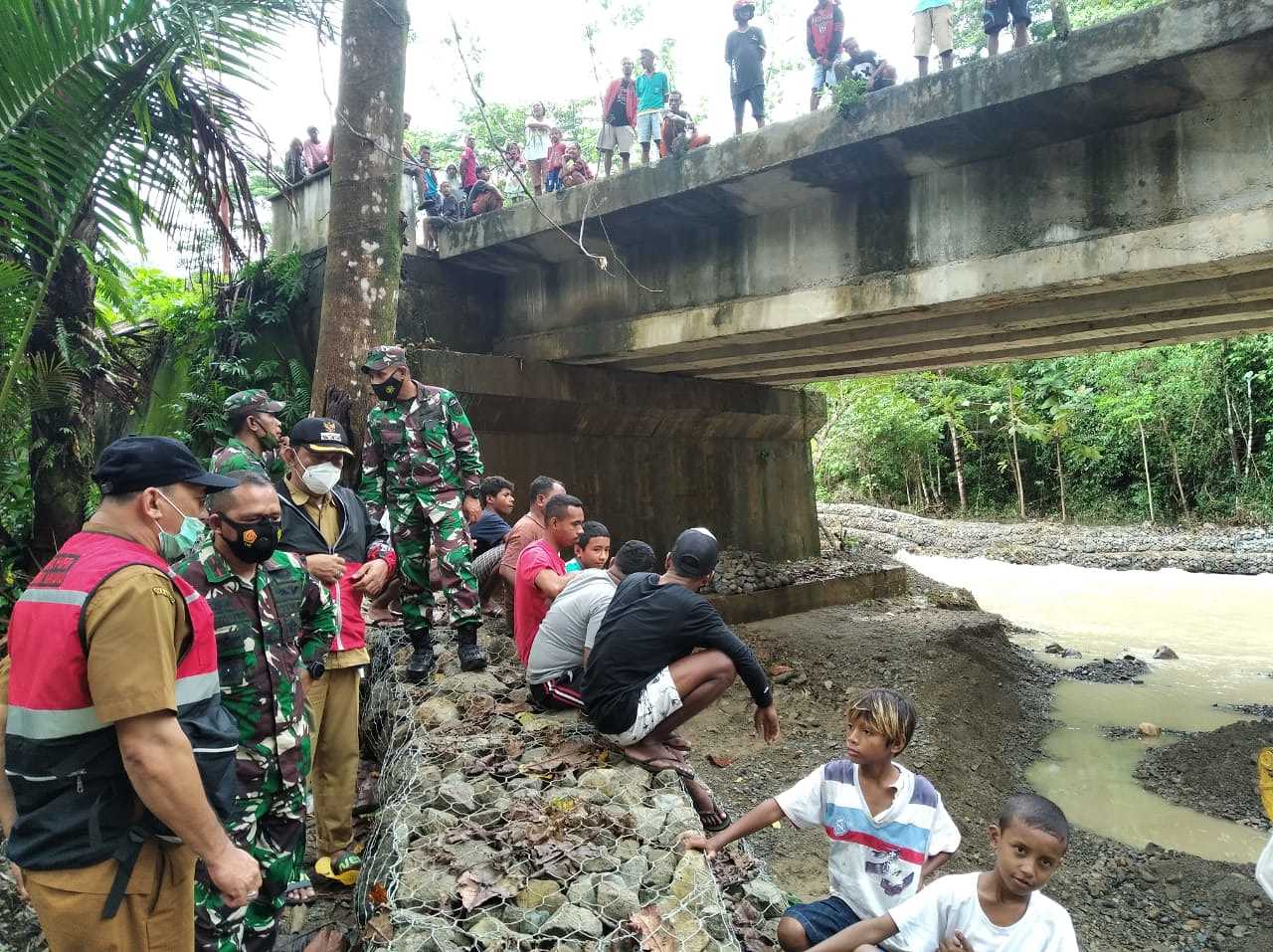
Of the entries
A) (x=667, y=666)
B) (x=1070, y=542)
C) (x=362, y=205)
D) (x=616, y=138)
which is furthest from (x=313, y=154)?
(x=1070, y=542)

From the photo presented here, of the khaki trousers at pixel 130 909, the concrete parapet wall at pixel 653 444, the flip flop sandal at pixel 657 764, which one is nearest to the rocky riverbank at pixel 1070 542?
the concrete parapet wall at pixel 653 444

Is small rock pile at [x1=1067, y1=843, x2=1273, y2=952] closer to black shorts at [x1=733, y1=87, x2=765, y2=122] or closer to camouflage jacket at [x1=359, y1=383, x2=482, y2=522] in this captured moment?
camouflage jacket at [x1=359, y1=383, x2=482, y2=522]

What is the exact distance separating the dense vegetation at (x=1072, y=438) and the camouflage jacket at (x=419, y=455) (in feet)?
69.6

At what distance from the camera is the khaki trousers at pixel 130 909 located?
1972mm

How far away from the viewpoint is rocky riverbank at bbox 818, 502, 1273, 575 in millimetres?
16641

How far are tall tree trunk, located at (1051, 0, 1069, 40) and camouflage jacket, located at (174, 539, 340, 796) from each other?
527 cm

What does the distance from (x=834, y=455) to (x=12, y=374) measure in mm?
29327

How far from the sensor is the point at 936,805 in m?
2.92

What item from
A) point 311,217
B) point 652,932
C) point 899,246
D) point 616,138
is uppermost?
point 616,138

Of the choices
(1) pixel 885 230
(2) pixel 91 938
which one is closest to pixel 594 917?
(2) pixel 91 938

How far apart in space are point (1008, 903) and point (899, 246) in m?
5.14

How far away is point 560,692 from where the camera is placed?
14.4 feet

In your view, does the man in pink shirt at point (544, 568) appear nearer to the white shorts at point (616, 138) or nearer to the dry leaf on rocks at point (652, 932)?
the dry leaf on rocks at point (652, 932)

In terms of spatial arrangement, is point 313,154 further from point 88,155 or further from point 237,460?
point 237,460
